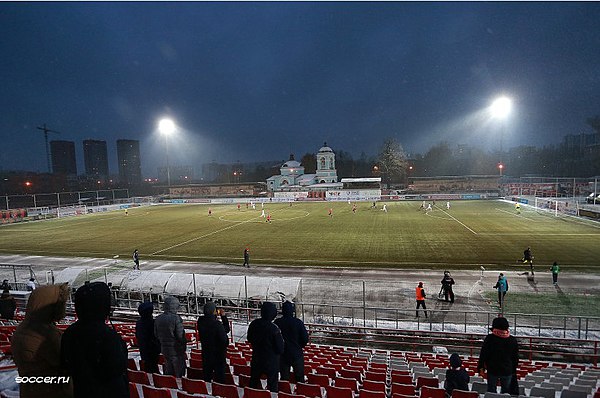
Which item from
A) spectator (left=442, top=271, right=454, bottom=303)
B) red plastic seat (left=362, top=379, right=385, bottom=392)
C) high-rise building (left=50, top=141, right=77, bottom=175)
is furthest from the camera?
high-rise building (left=50, top=141, right=77, bottom=175)

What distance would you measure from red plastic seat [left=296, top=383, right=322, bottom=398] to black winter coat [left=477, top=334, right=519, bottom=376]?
264cm

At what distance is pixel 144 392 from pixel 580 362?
1267 centimetres

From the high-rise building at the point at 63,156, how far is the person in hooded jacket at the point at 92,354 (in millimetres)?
194572

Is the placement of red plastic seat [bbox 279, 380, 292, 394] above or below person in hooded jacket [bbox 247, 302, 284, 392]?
below

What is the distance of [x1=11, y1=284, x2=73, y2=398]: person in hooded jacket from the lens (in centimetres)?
297

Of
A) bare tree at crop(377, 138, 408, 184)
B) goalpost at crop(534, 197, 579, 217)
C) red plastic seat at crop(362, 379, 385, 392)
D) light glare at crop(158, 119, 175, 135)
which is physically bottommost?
goalpost at crop(534, 197, 579, 217)

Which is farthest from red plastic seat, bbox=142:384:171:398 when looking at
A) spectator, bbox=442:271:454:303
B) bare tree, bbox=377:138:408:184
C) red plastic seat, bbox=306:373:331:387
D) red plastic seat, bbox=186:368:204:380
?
bare tree, bbox=377:138:408:184

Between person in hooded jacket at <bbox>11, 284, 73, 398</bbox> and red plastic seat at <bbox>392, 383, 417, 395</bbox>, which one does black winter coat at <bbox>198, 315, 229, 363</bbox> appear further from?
red plastic seat at <bbox>392, 383, 417, 395</bbox>

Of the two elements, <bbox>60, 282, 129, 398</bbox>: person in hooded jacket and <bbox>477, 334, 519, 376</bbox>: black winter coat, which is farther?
<bbox>477, 334, 519, 376</bbox>: black winter coat

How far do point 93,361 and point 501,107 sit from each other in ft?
215

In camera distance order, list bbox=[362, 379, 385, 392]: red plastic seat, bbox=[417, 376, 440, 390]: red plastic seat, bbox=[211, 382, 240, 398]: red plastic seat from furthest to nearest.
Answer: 1. bbox=[417, 376, 440, 390]: red plastic seat
2. bbox=[362, 379, 385, 392]: red plastic seat
3. bbox=[211, 382, 240, 398]: red plastic seat

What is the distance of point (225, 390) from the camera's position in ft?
16.0

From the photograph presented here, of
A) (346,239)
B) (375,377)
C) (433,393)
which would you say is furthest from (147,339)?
(346,239)

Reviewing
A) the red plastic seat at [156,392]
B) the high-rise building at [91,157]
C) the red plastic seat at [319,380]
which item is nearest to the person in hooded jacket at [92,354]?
the red plastic seat at [156,392]
